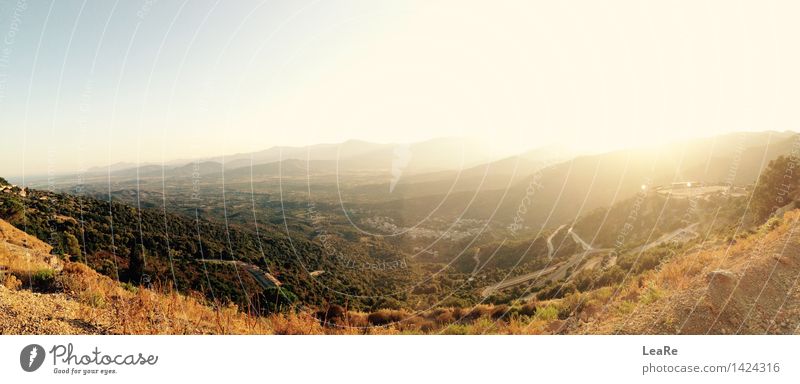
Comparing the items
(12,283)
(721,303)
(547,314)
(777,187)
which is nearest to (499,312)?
(547,314)

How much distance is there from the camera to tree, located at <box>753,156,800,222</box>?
22047 mm

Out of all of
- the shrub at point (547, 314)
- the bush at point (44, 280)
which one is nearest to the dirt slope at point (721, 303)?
the shrub at point (547, 314)

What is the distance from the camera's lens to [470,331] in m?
7.32

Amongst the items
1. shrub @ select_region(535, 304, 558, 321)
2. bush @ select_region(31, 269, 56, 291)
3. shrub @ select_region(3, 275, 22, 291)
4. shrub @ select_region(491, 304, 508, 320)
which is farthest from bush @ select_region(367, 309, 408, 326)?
shrub @ select_region(3, 275, 22, 291)

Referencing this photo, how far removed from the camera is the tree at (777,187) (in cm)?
2205

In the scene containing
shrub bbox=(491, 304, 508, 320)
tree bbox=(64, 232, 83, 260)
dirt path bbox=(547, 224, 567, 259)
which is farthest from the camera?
dirt path bbox=(547, 224, 567, 259)

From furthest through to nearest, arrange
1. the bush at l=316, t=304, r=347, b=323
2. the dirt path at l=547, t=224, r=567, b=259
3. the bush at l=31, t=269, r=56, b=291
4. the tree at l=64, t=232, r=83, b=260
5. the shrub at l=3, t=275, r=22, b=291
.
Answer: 1. the dirt path at l=547, t=224, r=567, b=259
2. the tree at l=64, t=232, r=83, b=260
3. the bush at l=316, t=304, r=347, b=323
4. the bush at l=31, t=269, r=56, b=291
5. the shrub at l=3, t=275, r=22, b=291

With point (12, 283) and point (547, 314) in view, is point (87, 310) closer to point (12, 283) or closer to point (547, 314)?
point (12, 283)

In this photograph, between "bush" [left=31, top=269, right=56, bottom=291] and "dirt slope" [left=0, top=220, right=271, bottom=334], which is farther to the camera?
"bush" [left=31, top=269, right=56, bottom=291]

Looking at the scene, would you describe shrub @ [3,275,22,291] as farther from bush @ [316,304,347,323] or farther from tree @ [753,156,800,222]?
tree @ [753,156,800,222]

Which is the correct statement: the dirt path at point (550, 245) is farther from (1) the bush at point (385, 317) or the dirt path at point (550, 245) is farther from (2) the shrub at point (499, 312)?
(1) the bush at point (385, 317)

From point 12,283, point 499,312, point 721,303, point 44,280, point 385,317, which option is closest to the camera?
point 12,283

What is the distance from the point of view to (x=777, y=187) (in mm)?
23312

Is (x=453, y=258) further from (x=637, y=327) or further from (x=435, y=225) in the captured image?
(x=637, y=327)
